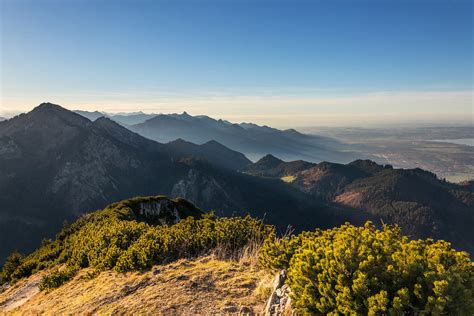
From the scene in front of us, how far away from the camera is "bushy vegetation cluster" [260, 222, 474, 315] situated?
199 inches

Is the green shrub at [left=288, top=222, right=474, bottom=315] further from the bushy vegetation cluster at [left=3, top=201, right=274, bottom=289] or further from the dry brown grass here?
the bushy vegetation cluster at [left=3, top=201, right=274, bottom=289]

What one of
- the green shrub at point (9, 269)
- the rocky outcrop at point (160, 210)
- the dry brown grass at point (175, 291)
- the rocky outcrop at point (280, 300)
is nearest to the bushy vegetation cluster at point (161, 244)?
the dry brown grass at point (175, 291)

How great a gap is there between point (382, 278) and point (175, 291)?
6122mm

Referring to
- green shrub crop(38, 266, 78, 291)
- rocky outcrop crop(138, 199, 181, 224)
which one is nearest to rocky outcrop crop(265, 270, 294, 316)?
green shrub crop(38, 266, 78, 291)

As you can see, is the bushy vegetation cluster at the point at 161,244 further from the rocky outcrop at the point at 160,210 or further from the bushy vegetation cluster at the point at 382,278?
the rocky outcrop at the point at 160,210

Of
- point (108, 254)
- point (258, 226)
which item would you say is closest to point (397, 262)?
point (258, 226)

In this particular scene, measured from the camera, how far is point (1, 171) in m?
191

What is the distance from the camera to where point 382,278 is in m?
5.69

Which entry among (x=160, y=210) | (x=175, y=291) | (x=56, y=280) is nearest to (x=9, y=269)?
(x=56, y=280)

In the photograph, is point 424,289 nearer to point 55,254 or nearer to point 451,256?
point 451,256

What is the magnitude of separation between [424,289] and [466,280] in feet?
2.21

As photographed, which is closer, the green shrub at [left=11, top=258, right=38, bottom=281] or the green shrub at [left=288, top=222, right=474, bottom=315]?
the green shrub at [left=288, top=222, right=474, bottom=315]

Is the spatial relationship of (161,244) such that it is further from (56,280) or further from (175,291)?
(56,280)

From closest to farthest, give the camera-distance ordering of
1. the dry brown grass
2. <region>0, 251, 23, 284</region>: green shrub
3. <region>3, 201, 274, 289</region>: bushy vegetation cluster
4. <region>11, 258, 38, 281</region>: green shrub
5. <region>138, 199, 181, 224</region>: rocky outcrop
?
the dry brown grass → <region>3, 201, 274, 289</region>: bushy vegetation cluster → <region>11, 258, 38, 281</region>: green shrub → <region>0, 251, 23, 284</region>: green shrub → <region>138, 199, 181, 224</region>: rocky outcrop
